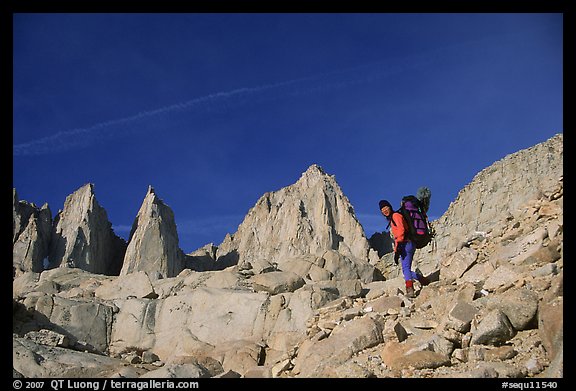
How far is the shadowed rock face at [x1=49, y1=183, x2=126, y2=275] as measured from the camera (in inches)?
3177

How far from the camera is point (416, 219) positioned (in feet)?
41.5

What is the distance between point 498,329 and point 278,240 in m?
90.1

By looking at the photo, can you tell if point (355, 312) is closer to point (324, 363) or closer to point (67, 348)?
point (324, 363)

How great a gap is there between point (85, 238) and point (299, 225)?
39356 mm

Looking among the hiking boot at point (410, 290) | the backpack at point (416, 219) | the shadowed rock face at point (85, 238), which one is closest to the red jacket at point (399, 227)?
the backpack at point (416, 219)

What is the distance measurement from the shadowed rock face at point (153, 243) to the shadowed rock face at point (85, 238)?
15.2ft

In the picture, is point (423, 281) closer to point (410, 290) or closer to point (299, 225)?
A: point (410, 290)

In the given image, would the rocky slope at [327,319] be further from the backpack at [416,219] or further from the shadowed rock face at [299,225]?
the shadowed rock face at [299,225]

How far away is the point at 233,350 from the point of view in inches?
571

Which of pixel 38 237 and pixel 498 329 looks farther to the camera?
pixel 38 237

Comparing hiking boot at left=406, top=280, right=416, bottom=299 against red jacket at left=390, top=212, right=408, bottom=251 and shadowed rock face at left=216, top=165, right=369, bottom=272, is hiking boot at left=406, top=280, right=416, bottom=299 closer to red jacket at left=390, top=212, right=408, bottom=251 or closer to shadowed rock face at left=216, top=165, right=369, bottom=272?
red jacket at left=390, top=212, right=408, bottom=251

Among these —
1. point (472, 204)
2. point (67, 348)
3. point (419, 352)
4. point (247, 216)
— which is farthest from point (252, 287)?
point (247, 216)

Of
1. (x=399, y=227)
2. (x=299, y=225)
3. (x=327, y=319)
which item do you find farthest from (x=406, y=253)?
(x=299, y=225)

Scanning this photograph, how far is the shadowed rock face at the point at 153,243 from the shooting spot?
267 ft
